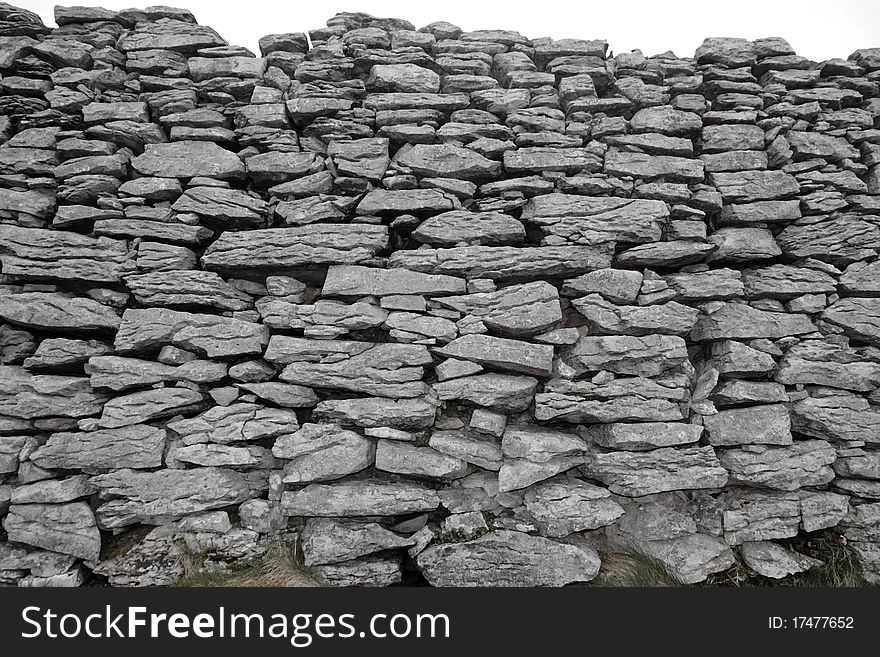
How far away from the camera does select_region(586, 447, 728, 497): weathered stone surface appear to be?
13.1 ft

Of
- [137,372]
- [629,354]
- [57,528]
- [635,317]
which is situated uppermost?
[635,317]

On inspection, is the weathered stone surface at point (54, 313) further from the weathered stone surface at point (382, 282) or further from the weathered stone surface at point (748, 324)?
the weathered stone surface at point (748, 324)

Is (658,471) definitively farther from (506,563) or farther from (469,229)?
(469,229)

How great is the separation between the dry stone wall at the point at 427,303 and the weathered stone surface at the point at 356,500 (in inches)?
1.1

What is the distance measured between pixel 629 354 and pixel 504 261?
1592 mm

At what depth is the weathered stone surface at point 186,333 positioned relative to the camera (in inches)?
166

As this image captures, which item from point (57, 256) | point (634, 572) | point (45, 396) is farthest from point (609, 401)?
point (57, 256)

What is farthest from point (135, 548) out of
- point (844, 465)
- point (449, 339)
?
point (844, 465)

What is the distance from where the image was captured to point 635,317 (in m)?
4.32

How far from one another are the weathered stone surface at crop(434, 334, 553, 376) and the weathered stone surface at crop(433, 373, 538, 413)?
0.14 metres

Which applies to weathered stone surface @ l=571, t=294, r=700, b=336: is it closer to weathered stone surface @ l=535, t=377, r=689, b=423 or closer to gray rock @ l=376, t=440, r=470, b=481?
weathered stone surface @ l=535, t=377, r=689, b=423

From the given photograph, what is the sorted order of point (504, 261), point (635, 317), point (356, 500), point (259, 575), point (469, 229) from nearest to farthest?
point (259, 575) < point (356, 500) < point (635, 317) < point (504, 261) < point (469, 229)

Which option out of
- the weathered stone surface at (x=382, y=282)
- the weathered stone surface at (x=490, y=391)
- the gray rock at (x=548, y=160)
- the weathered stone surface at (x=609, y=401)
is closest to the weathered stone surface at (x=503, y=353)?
the weathered stone surface at (x=490, y=391)

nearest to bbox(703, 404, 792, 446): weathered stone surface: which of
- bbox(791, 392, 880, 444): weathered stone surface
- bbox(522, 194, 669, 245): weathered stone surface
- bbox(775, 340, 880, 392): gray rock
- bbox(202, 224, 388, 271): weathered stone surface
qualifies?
bbox(791, 392, 880, 444): weathered stone surface
